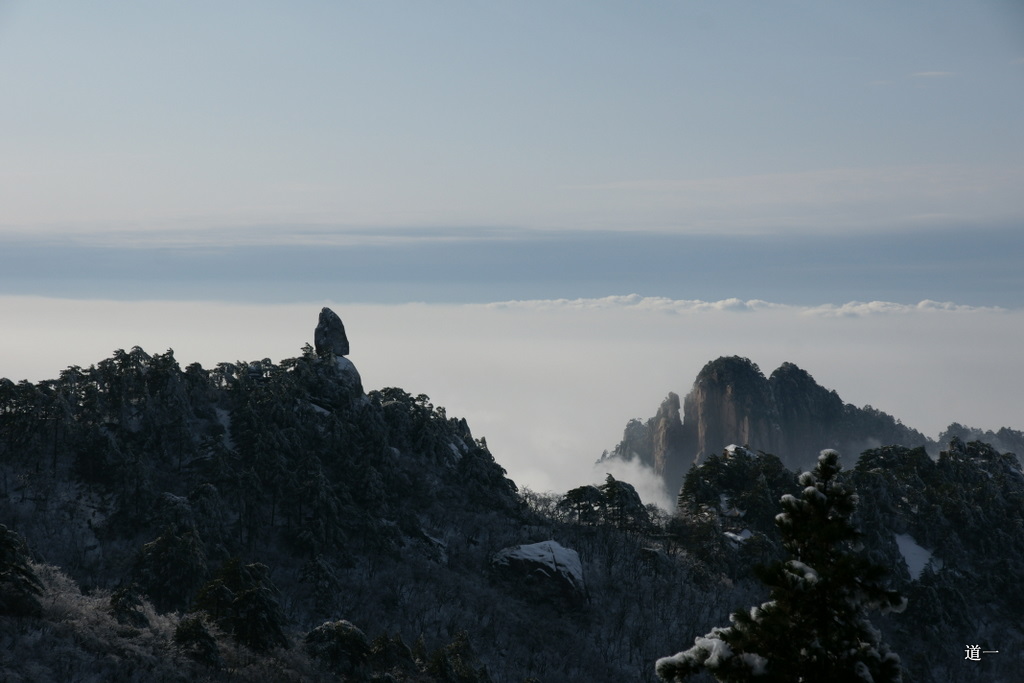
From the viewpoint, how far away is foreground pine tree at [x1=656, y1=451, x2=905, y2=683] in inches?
815

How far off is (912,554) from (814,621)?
121 m

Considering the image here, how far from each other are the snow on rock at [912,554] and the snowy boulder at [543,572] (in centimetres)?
5577

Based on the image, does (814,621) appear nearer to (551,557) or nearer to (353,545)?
(353,545)

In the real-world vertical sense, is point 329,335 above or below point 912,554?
above

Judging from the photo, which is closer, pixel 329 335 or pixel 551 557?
pixel 551 557

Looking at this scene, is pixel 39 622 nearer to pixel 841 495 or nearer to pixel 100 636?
pixel 100 636

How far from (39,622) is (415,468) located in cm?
6402

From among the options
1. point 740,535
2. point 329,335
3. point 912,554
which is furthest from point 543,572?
point 912,554

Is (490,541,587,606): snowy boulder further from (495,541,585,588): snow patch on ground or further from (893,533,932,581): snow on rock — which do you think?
(893,533,932,581): snow on rock

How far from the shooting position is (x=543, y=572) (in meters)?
97.8

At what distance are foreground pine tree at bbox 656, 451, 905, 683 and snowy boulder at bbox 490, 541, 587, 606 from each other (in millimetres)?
77898

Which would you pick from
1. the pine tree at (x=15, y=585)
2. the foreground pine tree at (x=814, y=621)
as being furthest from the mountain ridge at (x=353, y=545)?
the foreground pine tree at (x=814, y=621)

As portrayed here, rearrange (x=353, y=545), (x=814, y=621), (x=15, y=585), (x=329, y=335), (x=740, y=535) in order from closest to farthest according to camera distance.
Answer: (x=814, y=621) → (x=15, y=585) → (x=353, y=545) → (x=740, y=535) → (x=329, y=335)

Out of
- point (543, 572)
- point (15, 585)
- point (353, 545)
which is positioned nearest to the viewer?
point (15, 585)
